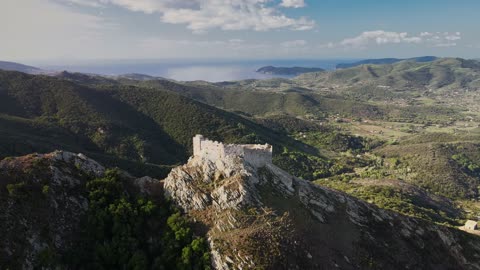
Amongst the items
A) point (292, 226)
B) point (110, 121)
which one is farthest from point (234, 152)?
point (110, 121)

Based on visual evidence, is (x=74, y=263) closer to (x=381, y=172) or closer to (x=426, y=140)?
(x=381, y=172)

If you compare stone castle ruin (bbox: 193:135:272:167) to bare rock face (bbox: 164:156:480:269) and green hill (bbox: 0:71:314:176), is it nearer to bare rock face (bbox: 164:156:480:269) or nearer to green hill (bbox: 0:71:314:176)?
bare rock face (bbox: 164:156:480:269)

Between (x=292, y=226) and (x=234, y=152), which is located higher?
(x=234, y=152)

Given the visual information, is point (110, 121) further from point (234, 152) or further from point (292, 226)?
point (292, 226)

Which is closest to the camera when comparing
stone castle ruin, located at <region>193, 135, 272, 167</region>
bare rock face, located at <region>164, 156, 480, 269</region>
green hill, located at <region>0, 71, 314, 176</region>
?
bare rock face, located at <region>164, 156, 480, 269</region>

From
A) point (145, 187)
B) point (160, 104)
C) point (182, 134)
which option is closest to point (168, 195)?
point (145, 187)

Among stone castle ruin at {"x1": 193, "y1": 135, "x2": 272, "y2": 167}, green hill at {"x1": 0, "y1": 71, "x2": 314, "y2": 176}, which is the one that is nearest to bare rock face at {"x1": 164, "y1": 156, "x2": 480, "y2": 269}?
stone castle ruin at {"x1": 193, "y1": 135, "x2": 272, "y2": 167}

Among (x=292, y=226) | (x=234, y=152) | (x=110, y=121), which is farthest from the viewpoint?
(x=110, y=121)
